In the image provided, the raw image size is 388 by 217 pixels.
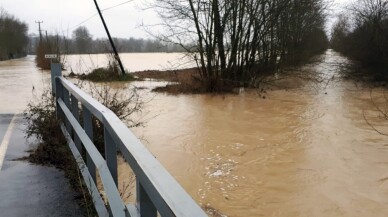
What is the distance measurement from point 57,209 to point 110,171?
1547mm

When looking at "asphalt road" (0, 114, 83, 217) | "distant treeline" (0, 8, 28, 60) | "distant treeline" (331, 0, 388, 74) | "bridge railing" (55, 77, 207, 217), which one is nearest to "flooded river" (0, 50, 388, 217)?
"asphalt road" (0, 114, 83, 217)

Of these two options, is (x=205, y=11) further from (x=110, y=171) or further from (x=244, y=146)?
(x=110, y=171)

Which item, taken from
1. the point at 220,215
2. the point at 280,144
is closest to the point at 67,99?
the point at 220,215

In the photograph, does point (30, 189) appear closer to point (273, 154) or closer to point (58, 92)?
point (58, 92)

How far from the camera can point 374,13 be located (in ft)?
75.8

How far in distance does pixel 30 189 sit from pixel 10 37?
82.7m

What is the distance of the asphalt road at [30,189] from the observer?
160 inches

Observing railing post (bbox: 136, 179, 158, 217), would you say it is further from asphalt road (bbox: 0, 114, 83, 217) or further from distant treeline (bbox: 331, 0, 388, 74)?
distant treeline (bbox: 331, 0, 388, 74)

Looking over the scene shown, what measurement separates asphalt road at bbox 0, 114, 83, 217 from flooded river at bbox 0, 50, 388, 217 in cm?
138

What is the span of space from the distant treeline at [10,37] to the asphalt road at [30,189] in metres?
72.9

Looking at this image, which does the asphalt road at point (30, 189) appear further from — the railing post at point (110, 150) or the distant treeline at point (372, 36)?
the distant treeline at point (372, 36)

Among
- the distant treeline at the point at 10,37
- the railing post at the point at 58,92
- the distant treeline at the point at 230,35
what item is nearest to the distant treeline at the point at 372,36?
the distant treeline at the point at 230,35

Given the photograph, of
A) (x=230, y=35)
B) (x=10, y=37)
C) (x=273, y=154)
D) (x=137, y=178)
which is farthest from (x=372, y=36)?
(x=10, y=37)

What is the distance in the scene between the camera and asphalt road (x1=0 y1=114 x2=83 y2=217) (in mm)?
4055
